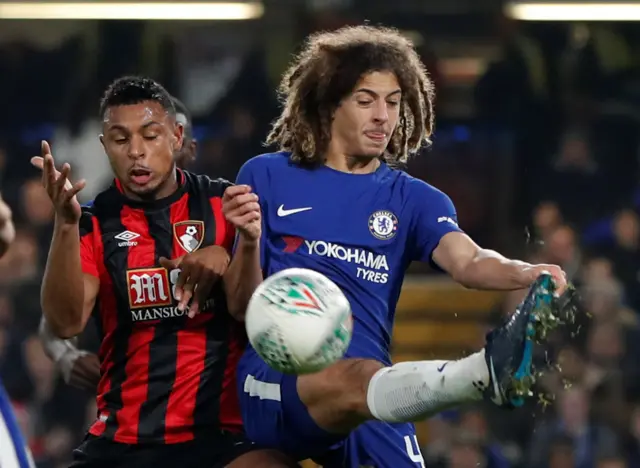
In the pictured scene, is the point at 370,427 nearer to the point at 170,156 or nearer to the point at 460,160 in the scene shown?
the point at 170,156

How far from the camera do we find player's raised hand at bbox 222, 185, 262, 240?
12.6 feet

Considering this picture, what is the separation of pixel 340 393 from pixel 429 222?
2.59ft

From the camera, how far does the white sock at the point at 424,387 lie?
11.4 ft

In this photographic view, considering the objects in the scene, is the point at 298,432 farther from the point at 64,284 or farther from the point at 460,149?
the point at 460,149

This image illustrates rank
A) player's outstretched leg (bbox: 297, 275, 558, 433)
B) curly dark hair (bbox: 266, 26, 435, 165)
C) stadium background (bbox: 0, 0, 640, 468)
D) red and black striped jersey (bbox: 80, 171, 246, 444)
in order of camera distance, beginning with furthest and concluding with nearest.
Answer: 1. stadium background (bbox: 0, 0, 640, 468)
2. curly dark hair (bbox: 266, 26, 435, 165)
3. red and black striped jersey (bbox: 80, 171, 246, 444)
4. player's outstretched leg (bbox: 297, 275, 558, 433)

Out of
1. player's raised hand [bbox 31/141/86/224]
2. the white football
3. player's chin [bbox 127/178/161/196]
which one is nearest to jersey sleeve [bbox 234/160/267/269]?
player's chin [bbox 127/178/161/196]

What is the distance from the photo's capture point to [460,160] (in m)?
8.91

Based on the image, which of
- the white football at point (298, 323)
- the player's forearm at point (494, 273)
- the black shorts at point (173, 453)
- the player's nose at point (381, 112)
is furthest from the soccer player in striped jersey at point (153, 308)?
the player's forearm at point (494, 273)

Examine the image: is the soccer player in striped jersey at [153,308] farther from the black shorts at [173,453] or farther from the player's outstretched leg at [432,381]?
the player's outstretched leg at [432,381]

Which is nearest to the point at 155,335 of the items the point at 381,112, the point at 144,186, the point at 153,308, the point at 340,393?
the point at 153,308

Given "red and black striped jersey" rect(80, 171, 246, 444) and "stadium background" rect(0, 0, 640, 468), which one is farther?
"stadium background" rect(0, 0, 640, 468)

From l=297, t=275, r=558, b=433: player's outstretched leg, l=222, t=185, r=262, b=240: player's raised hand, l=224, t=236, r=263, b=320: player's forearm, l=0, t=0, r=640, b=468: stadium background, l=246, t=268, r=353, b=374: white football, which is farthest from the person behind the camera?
l=0, t=0, r=640, b=468: stadium background

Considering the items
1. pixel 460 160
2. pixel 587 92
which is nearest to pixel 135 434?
pixel 460 160

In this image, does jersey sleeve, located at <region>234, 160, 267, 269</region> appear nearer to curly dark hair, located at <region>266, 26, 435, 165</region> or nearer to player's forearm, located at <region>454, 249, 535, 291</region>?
curly dark hair, located at <region>266, 26, 435, 165</region>
